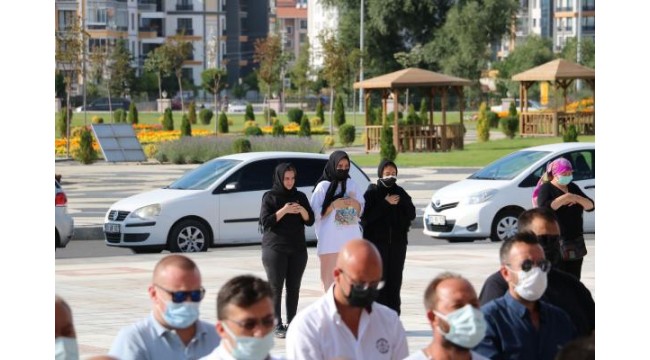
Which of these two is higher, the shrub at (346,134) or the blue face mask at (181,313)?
the blue face mask at (181,313)

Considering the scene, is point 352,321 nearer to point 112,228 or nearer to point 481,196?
point 112,228

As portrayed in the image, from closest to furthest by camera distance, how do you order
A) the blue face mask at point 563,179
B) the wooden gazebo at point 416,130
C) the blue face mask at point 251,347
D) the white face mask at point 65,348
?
1. the white face mask at point 65,348
2. the blue face mask at point 251,347
3. the blue face mask at point 563,179
4. the wooden gazebo at point 416,130

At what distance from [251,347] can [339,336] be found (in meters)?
1.21

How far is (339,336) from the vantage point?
285 inches

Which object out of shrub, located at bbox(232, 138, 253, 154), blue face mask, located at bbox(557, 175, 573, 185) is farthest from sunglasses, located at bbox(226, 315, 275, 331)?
shrub, located at bbox(232, 138, 253, 154)

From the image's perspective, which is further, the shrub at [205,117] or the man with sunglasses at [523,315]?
the shrub at [205,117]

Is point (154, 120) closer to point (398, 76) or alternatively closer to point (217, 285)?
point (398, 76)

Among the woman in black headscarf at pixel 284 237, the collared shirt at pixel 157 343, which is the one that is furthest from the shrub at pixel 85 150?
the collared shirt at pixel 157 343

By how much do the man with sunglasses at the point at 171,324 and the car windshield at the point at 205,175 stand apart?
45.9 feet

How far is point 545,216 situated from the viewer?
8969 millimetres

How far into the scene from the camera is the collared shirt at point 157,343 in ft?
22.5

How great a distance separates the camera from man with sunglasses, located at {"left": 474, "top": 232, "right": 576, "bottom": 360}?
7496 millimetres

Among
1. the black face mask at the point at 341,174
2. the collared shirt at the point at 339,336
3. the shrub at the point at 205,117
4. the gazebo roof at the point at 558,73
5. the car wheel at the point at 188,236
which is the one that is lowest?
the car wheel at the point at 188,236

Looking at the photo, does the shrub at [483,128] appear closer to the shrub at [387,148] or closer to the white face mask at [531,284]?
the shrub at [387,148]
